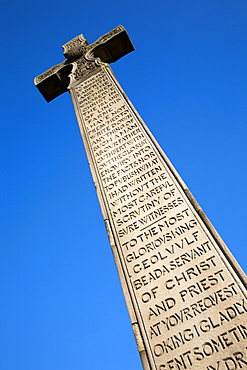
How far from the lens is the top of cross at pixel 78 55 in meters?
8.57

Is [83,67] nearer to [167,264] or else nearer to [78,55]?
[78,55]

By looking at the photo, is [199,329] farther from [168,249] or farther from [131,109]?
[131,109]

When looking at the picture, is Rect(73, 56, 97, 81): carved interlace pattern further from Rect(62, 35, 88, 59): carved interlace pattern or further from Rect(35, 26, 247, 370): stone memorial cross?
Rect(35, 26, 247, 370): stone memorial cross

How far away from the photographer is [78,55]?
8539 millimetres

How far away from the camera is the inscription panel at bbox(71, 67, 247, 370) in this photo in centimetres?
259

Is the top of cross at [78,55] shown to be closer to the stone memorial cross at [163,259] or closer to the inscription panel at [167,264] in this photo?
the stone memorial cross at [163,259]

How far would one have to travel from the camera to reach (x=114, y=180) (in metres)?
4.57

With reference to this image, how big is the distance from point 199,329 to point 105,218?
1921 mm

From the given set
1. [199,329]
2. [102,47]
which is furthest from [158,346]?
[102,47]

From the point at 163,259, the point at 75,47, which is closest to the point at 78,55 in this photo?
the point at 75,47

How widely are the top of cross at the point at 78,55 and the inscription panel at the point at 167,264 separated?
4276mm

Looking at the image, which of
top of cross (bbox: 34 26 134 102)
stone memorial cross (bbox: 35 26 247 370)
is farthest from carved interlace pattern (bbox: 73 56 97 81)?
stone memorial cross (bbox: 35 26 247 370)

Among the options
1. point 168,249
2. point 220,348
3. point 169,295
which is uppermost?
point 168,249

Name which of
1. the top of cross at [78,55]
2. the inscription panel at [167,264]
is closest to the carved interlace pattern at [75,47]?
the top of cross at [78,55]
